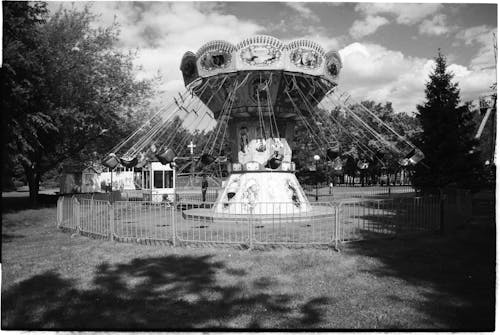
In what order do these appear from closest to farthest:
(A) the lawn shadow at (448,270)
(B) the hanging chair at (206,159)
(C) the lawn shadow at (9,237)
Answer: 1. (A) the lawn shadow at (448,270)
2. (C) the lawn shadow at (9,237)
3. (B) the hanging chair at (206,159)

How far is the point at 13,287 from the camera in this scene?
612cm

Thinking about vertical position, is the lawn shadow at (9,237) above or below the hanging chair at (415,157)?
below

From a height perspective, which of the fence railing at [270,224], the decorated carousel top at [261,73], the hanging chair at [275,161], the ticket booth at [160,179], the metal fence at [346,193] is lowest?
the metal fence at [346,193]

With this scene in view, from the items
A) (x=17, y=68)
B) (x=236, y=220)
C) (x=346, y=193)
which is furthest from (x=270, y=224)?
(x=346, y=193)

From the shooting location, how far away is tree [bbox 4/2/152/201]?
19.8m

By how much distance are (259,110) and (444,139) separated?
14.1 meters

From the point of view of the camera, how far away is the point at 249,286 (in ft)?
20.4

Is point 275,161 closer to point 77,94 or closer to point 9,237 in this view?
point 9,237

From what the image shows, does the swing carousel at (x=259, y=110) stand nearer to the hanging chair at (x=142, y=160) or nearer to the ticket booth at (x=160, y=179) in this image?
the hanging chair at (x=142, y=160)

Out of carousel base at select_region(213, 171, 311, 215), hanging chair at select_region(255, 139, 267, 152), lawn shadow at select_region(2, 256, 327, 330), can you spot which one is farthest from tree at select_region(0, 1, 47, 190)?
lawn shadow at select_region(2, 256, 327, 330)

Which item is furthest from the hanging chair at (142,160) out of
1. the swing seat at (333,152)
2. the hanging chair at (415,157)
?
the hanging chair at (415,157)

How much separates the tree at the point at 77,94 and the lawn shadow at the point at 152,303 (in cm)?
1277

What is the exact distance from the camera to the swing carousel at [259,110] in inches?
484

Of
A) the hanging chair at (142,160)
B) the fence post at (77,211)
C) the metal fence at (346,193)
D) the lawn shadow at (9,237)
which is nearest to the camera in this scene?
the lawn shadow at (9,237)
